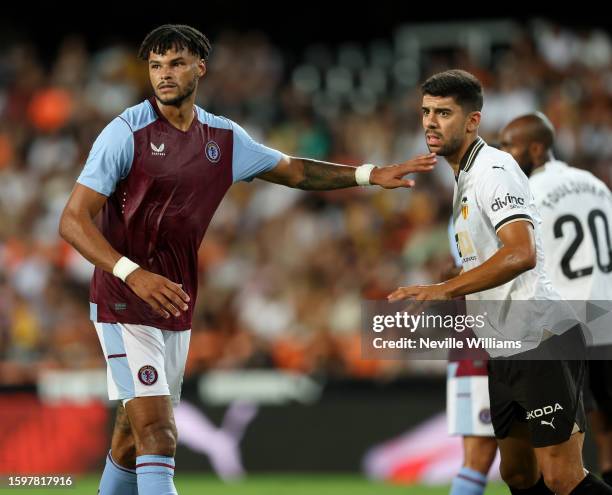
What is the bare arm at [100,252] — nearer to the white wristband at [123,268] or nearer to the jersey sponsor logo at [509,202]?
the white wristband at [123,268]

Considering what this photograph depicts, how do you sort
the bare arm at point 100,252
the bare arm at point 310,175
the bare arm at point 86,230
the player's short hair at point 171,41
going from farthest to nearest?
the bare arm at point 310,175 → the player's short hair at point 171,41 → the bare arm at point 86,230 → the bare arm at point 100,252

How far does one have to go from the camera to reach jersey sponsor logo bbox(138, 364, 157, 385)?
19.5 feet

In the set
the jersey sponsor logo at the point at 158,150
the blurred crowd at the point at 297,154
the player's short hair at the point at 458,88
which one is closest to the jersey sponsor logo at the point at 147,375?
the jersey sponsor logo at the point at 158,150

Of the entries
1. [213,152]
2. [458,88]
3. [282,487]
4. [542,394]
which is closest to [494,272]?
[542,394]

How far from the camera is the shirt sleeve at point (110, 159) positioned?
5.91 m

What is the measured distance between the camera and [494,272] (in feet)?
17.4

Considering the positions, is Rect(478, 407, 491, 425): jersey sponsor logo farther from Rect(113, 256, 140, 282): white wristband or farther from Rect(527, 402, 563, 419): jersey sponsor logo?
Rect(113, 256, 140, 282): white wristband

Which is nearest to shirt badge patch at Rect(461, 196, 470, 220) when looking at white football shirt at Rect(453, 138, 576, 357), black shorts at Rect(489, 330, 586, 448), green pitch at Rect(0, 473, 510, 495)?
white football shirt at Rect(453, 138, 576, 357)

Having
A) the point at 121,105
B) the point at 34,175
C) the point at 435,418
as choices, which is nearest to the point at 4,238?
the point at 34,175

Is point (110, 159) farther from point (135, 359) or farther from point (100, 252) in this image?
point (135, 359)

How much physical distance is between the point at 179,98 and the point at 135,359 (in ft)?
4.56

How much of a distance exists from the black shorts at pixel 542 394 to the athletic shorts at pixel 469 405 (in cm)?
127

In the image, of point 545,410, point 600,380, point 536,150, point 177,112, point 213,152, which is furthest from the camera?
point 600,380

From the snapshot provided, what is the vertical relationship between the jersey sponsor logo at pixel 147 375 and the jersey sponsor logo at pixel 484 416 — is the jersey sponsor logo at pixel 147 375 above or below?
above
